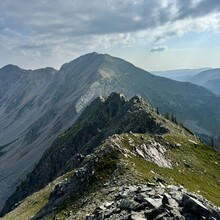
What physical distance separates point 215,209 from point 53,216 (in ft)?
80.0

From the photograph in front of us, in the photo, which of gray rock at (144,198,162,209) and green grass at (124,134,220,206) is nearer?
gray rock at (144,198,162,209)

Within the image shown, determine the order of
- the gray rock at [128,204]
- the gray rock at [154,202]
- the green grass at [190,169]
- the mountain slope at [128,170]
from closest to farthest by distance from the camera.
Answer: the gray rock at [154,202], the gray rock at [128,204], the mountain slope at [128,170], the green grass at [190,169]

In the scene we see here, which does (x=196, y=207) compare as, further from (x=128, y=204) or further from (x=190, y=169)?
(x=190, y=169)

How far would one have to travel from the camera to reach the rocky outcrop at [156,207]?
3306 centimetres

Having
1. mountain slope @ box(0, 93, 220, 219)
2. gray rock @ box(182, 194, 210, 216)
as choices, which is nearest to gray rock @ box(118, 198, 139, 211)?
gray rock @ box(182, 194, 210, 216)

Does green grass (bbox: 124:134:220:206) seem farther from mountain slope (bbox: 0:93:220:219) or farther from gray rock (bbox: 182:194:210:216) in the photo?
gray rock (bbox: 182:194:210:216)

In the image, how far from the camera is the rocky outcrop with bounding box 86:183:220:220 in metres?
33.1

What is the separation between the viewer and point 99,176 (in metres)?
55.1

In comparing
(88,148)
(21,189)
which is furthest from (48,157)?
(88,148)

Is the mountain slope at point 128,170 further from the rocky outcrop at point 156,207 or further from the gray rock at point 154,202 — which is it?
the gray rock at point 154,202

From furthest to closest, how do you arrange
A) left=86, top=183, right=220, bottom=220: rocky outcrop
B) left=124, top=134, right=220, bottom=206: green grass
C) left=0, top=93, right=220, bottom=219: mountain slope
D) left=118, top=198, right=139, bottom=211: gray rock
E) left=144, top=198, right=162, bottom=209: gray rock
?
left=124, top=134, right=220, bottom=206: green grass, left=0, top=93, right=220, bottom=219: mountain slope, left=118, top=198, right=139, bottom=211: gray rock, left=144, top=198, right=162, bottom=209: gray rock, left=86, top=183, right=220, bottom=220: rocky outcrop

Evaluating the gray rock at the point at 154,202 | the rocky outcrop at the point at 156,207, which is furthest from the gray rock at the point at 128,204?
the gray rock at the point at 154,202

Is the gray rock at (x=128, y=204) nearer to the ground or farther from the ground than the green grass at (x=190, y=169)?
farther from the ground

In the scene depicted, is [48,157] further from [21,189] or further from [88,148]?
[88,148]
